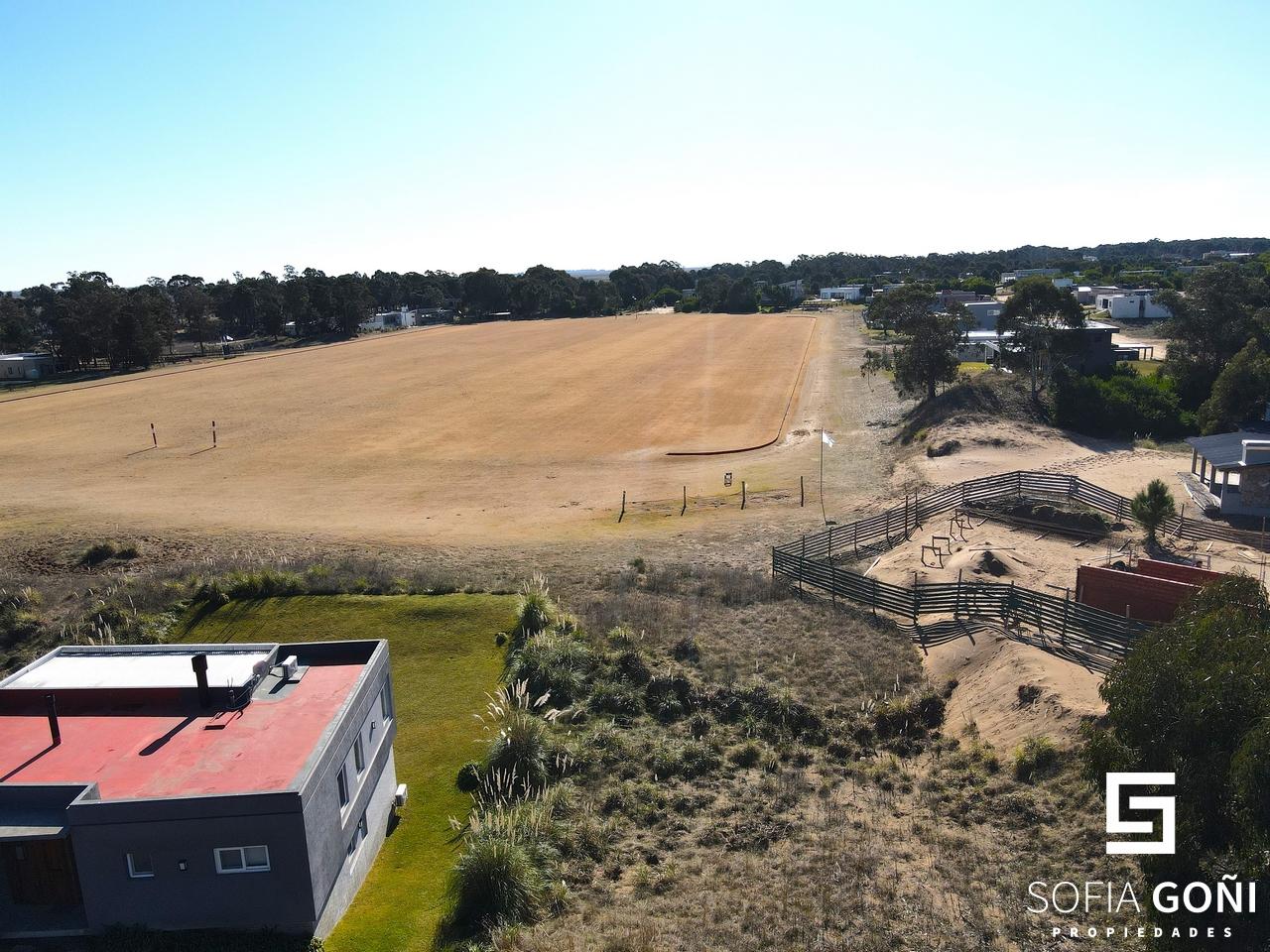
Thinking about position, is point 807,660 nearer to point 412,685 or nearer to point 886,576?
point 886,576

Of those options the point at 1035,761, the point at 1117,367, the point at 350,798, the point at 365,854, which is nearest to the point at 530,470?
the point at 365,854

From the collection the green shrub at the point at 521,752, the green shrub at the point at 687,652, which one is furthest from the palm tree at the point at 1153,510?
the green shrub at the point at 521,752

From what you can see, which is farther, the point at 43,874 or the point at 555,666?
the point at 555,666

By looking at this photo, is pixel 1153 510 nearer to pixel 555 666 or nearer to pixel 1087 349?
pixel 555 666

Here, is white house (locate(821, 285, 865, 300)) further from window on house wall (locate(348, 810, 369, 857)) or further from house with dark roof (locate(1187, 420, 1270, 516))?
window on house wall (locate(348, 810, 369, 857))

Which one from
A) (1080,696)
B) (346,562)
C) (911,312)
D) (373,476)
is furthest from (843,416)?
(1080,696)
